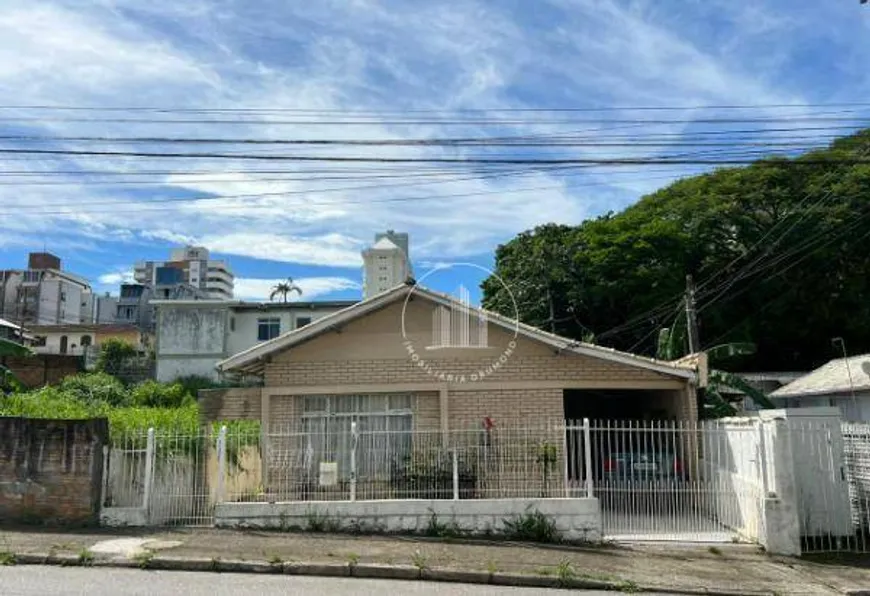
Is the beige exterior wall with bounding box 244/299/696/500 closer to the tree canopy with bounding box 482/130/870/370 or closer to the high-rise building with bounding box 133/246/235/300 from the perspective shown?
the tree canopy with bounding box 482/130/870/370

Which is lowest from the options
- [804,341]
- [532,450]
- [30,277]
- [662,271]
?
[532,450]

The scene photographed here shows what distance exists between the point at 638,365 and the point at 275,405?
713 cm

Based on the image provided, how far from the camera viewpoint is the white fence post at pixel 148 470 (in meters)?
11.8

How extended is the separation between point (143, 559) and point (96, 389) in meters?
30.1

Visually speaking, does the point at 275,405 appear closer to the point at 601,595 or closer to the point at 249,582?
the point at 249,582

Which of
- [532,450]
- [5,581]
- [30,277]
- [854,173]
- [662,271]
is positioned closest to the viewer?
Result: [5,581]

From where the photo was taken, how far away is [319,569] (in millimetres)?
9367

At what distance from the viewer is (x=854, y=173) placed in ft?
111

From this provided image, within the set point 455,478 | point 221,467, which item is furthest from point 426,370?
point 221,467

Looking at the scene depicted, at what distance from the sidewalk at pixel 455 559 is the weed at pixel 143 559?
0.04ft

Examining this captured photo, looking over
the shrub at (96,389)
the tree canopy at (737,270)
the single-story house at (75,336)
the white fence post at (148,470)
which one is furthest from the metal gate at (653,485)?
the single-story house at (75,336)

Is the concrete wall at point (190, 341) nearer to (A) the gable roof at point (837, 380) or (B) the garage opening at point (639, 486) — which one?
(A) the gable roof at point (837, 380)

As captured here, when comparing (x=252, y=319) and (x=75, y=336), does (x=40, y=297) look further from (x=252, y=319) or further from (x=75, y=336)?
(x=252, y=319)

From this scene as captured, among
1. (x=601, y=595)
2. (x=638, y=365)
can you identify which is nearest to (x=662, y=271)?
(x=638, y=365)
